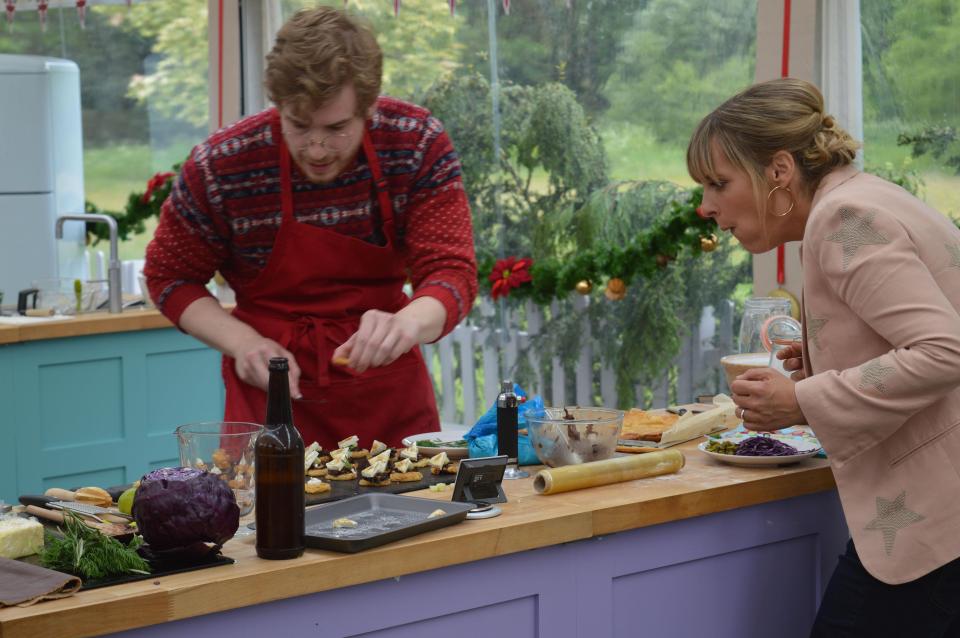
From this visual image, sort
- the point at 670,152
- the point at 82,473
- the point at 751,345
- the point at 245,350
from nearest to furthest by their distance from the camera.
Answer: the point at 245,350 → the point at 751,345 → the point at 82,473 → the point at 670,152

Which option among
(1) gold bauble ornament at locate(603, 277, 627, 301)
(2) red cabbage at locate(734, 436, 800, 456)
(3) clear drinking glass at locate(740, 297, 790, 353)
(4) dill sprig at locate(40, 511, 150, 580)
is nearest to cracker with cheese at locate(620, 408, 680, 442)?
(2) red cabbage at locate(734, 436, 800, 456)

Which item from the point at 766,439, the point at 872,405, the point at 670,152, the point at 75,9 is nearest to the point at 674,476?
the point at 766,439

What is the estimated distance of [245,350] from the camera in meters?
2.75

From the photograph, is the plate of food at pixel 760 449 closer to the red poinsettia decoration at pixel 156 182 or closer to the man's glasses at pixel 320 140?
the man's glasses at pixel 320 140

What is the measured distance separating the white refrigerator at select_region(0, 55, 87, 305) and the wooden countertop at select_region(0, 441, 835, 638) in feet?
15.3

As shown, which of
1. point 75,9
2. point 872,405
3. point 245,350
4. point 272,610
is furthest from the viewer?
point 75,9

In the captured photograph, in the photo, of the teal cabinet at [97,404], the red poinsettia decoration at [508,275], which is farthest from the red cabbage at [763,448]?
the red poinsettia decoration at [508,275]

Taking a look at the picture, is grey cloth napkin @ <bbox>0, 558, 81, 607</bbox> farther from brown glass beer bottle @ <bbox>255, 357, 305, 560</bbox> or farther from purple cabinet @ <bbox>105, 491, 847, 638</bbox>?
brown glass beer bottle @ <bbox>255, 357, 305, 560</bbox>

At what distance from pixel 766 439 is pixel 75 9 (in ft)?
23.7

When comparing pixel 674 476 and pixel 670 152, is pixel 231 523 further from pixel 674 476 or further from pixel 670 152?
pixel 670 152

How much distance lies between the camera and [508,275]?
18.2ft

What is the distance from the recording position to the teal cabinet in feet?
15.0

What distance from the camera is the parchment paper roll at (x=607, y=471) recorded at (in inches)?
86.1

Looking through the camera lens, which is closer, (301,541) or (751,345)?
(301,541)
